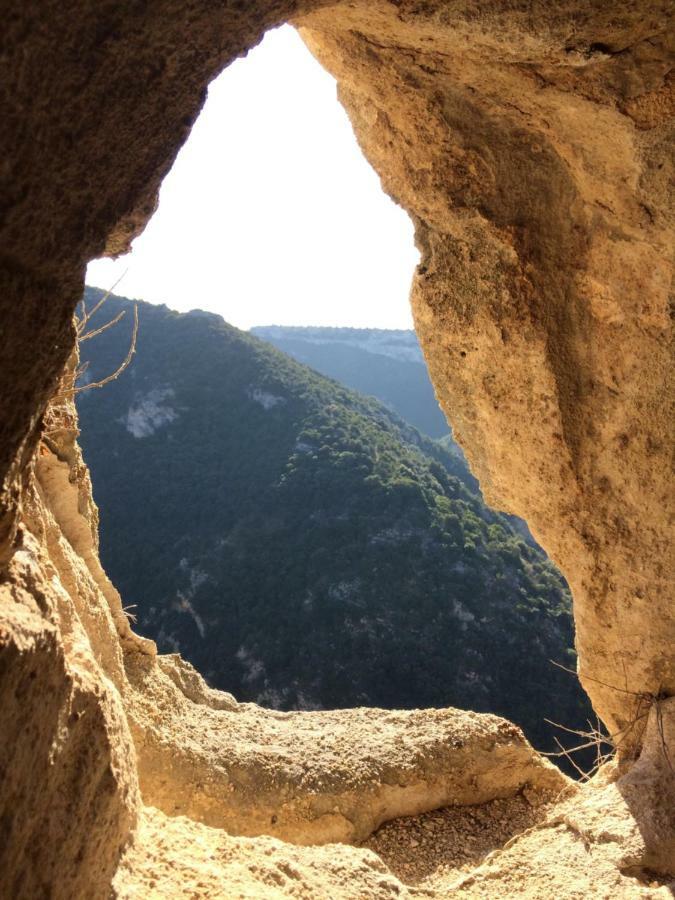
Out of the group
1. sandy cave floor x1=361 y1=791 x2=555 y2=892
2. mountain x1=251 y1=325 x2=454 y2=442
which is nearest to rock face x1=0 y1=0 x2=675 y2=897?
sandy cave floor x1=361 y1=791 x2=555 y2=892

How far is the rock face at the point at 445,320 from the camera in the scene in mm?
1651

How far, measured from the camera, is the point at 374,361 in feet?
339

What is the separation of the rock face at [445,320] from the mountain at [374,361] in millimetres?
78518

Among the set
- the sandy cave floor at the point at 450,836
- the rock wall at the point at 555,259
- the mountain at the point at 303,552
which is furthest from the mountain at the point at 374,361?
the rock wall at the point at 555,259

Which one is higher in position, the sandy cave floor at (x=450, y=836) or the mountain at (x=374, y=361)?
the mountain at (x=374, y=361)

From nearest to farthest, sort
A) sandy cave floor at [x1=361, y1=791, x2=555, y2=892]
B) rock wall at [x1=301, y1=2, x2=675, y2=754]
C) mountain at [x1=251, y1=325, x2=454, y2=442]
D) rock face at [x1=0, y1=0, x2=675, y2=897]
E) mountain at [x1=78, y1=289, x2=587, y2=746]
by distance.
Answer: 1. rock face at [x1=0, y1=0, x2=675, y2=897]
2. rock wall at [x1=301, y1=2, x2=675, y2=754]
3. sandy cave floor at [x1=361, y1=791, x2=555, y2=892]
4. mountain at [x1=78, y1=289, x2=587, y2=746]
5. mountain at [x1=251, y1=325, x2=454, y2=442]

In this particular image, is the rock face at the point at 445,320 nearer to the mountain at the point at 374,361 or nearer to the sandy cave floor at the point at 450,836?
the sandy cave floor at the point at 450,836

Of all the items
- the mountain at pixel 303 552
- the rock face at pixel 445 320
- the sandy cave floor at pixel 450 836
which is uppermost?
the rock face at pixel 445 320

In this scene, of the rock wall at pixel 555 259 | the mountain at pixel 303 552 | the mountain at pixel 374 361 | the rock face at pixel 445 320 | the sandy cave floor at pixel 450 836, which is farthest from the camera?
the mountain at pixel 374 361

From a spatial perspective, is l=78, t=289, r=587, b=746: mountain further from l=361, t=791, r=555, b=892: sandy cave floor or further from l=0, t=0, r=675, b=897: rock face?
l=0, t=0, r=675, b=897: rock face

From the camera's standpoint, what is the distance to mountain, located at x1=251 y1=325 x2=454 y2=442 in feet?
294

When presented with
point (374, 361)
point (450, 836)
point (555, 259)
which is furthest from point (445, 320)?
point (374, 361)

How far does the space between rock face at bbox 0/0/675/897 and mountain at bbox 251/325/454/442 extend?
78.5 m

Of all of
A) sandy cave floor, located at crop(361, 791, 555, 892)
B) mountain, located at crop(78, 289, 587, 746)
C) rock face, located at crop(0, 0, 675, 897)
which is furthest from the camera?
mountain, located at crop(78, 289, 587, 746)
